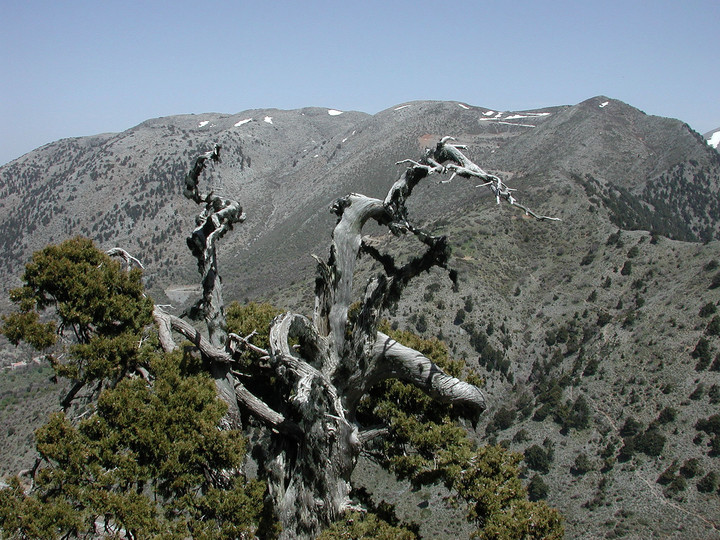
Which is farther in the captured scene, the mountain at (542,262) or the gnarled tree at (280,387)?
the mountain at (542,262)

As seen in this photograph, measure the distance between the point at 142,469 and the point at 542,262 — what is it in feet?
132

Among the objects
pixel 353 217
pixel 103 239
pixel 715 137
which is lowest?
pixel 103 239

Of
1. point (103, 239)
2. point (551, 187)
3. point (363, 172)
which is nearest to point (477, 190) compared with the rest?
point (551, 187)

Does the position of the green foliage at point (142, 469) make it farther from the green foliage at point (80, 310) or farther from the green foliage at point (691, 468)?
the green foliage at point (691, 468)

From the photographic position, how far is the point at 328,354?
8.68 meters

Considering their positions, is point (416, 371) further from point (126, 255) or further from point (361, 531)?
point (126, 255)

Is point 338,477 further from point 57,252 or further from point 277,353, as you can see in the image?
point 57,252

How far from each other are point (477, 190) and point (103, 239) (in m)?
57.3

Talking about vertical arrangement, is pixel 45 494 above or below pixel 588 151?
below

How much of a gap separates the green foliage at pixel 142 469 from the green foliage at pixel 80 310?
55 centimetres

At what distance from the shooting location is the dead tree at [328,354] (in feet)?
26.2

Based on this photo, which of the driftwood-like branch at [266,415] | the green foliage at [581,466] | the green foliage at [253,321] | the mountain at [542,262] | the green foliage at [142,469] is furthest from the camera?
the green foliage at [581,466]

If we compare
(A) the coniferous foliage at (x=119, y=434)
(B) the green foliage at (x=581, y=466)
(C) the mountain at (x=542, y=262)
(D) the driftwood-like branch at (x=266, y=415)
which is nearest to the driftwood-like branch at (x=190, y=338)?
(A) the coniferous foliage at (x=119, y=434)

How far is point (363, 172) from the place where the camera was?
8231cm
